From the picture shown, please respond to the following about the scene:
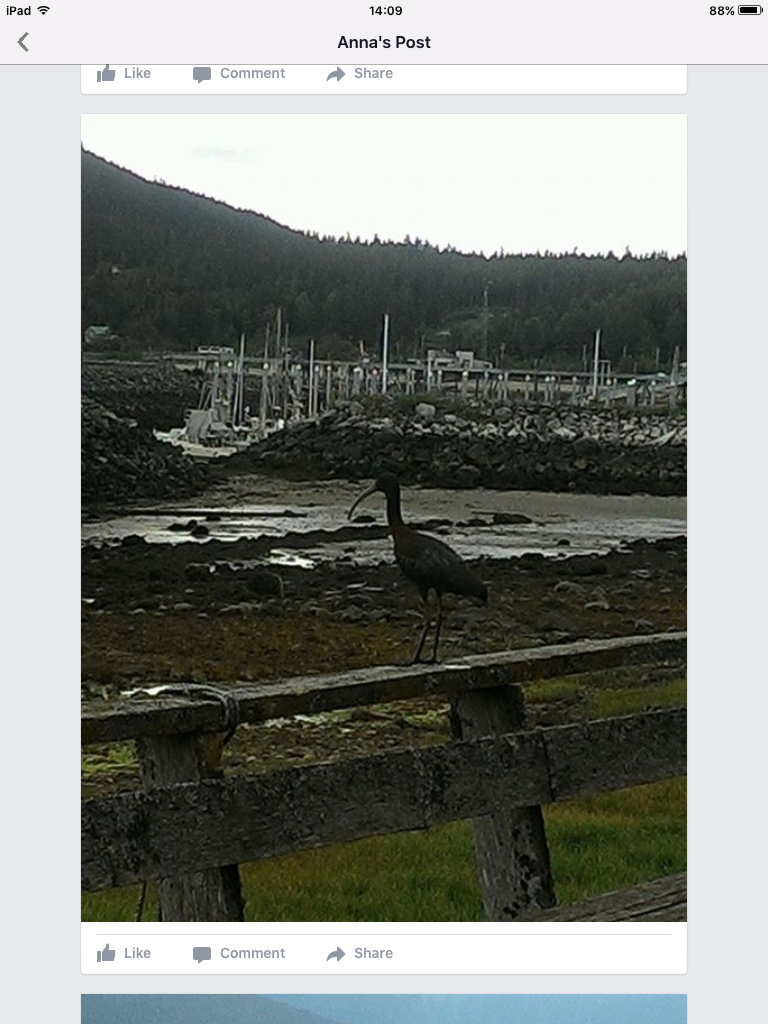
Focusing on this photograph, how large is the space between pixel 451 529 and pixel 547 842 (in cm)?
36

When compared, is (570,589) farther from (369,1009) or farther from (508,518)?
(369,1009)

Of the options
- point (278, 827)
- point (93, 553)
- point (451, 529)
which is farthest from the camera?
point (451, 529)

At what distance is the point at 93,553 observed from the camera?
5.23 ft

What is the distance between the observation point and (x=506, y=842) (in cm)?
169

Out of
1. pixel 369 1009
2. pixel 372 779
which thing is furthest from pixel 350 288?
pixel 369 1009

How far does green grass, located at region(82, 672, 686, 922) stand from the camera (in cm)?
160

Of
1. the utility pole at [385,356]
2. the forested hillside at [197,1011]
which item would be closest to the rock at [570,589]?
the utility pole at [385,356]

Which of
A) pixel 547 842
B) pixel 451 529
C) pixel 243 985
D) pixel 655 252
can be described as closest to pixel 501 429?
pixel 451 529

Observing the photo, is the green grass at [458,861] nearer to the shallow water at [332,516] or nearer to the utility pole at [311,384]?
the shallow water at [332,516]

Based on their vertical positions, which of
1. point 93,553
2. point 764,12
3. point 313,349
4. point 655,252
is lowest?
point 93,553

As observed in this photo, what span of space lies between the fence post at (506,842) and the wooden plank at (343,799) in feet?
0.22

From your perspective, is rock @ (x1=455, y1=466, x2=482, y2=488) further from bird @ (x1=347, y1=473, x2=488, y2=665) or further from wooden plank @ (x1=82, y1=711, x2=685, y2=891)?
wooden plank @ (x1=82, y1=711, x2=685, y2=891)

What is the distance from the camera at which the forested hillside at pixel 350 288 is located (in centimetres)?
164

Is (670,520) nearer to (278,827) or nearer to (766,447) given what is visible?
(766,447)
